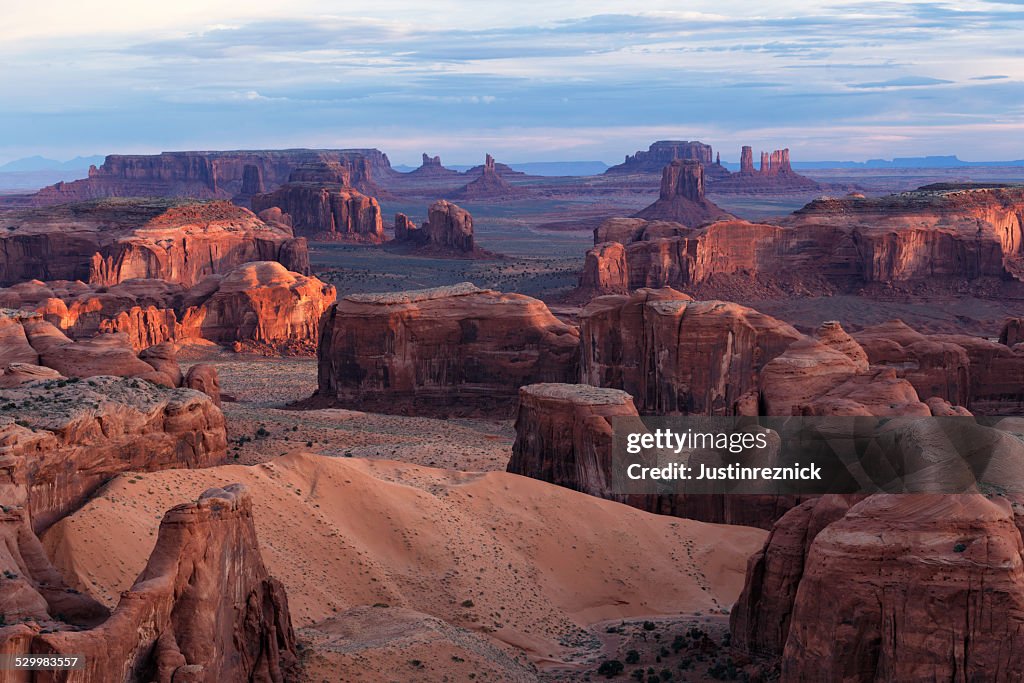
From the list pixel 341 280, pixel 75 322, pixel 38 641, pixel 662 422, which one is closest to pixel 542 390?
pixel 662 422

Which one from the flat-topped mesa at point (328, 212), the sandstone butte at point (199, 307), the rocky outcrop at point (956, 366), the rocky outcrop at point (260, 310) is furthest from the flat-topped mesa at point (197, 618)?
the flat-topped mesa at point (328, 212)

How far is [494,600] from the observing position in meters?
31.9

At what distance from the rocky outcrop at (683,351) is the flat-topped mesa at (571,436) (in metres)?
9.97

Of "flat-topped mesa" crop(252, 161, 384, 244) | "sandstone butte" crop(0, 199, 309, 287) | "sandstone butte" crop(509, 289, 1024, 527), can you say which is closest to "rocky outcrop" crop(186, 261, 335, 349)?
Result: "sandstone butte" crop(0, 199, 309, 287)

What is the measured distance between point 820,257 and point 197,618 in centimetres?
8881

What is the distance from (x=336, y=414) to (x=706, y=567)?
22337mm

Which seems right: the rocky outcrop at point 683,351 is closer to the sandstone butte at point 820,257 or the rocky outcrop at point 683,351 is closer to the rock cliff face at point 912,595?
the rock cliff face at point 912,595

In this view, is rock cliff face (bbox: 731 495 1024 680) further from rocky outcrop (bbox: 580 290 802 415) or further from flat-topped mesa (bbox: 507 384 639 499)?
rocky outcrop (bbox: 580 290 802 415)

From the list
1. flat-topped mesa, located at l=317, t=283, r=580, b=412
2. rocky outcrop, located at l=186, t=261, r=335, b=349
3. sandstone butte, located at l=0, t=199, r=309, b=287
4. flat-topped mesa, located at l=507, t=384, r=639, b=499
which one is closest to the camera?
flat-topped mesa, located at l=507, t=384, r=639, b=499

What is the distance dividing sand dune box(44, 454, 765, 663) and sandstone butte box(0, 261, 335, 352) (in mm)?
42520

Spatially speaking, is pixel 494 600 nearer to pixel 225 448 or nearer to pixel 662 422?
pixel 225 448

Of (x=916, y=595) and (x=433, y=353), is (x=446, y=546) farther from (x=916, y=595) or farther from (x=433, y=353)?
(x=433, y=353)

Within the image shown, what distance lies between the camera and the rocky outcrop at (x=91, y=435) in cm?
2944

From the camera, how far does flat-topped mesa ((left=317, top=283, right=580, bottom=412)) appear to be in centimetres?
5928
